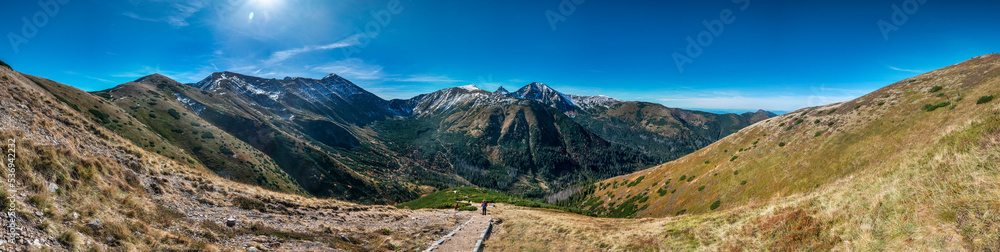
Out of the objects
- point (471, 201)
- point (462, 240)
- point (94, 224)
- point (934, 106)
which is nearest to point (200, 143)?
point (471, 201)

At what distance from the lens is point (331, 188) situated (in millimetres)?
123688

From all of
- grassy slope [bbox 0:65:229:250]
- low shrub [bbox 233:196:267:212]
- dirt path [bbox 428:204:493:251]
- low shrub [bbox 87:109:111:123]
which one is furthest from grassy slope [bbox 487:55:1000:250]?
low shrub [bbox 87:109:111:123]

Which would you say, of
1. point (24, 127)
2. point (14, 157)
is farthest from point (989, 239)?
point (24, 127)

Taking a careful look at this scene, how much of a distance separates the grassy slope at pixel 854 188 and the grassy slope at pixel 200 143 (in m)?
91.6

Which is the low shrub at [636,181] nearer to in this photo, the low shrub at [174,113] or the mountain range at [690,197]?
the mountain range at [690,197]

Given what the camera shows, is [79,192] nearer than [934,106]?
Yes

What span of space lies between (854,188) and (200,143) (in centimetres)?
13464

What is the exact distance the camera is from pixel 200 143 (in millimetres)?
88188

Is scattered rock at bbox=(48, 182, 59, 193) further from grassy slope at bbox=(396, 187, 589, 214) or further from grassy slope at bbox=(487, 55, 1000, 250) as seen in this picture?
grassy slope at bbox=(396, 187, 589, 214)

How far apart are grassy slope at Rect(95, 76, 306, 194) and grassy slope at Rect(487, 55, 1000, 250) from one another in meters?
91.6

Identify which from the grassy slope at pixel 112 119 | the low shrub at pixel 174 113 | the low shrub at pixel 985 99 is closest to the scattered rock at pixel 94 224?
the low shrub at pixel 985 99

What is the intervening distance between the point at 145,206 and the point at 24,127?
10.4 m

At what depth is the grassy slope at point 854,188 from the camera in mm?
9492

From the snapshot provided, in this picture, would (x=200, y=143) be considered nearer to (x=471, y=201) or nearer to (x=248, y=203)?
(x=471, y=201)
